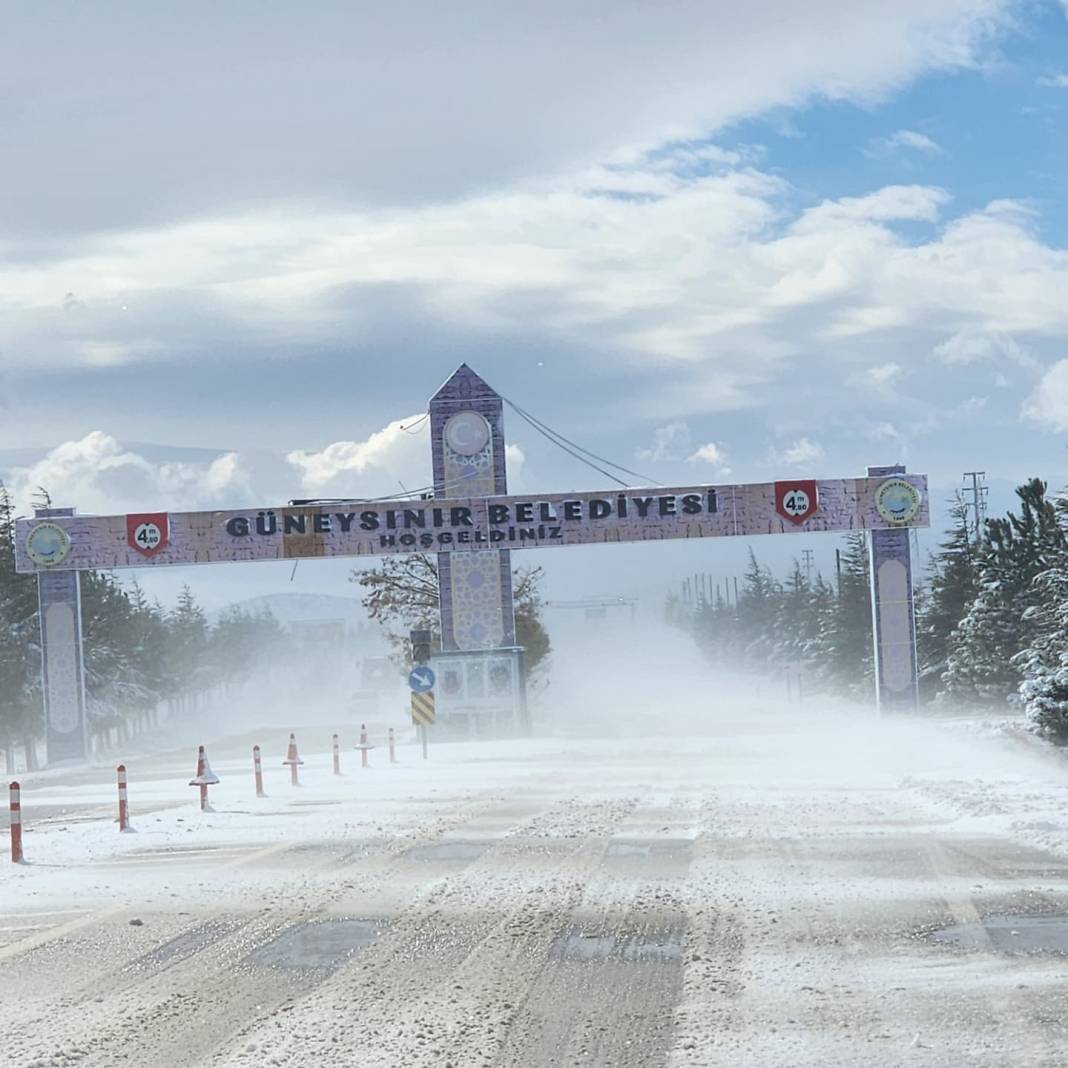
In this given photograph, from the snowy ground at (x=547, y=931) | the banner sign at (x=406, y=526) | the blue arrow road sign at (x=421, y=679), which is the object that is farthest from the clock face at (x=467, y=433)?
the snowy ground at (x=547, y=931)

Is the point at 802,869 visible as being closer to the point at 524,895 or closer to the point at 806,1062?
the point at 524,895

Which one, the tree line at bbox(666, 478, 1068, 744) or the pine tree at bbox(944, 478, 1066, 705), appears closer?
the tree line at bbox(666, 478, 1068, 744)

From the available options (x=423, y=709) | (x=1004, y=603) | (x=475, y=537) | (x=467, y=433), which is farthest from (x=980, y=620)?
(x=423, y=709)

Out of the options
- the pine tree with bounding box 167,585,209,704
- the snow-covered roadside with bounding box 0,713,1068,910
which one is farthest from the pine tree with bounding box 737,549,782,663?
the snow-covered roadside with bounding box 0,713,1068,910

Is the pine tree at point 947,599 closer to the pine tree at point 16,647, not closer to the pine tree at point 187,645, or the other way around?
the pine tree at point 16,647

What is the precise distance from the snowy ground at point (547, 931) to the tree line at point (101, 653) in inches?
1238

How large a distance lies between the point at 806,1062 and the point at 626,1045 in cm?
89

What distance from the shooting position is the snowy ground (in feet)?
24.4

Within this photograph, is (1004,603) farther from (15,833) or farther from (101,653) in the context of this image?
(15,833)

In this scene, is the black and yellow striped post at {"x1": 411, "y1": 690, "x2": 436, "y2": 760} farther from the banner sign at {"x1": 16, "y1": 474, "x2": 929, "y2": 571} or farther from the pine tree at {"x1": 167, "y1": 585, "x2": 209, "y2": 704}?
the pine tree at {"x1": 167, "y1": 585, "x2": 209, "y2": 704}

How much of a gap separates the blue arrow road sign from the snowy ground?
44.6ft

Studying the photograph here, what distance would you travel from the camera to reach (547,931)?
10297 millimetres

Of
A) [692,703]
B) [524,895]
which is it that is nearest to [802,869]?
[524,895]

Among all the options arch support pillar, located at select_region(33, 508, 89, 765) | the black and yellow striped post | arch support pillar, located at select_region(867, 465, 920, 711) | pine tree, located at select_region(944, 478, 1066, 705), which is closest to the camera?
the black and yellow striped post
